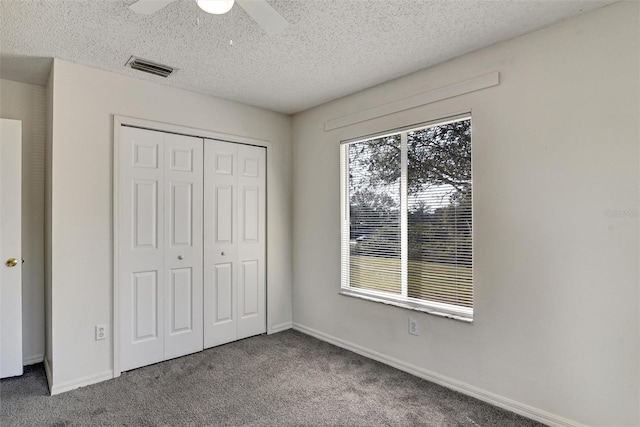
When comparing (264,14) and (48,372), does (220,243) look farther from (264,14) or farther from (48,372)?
(264,14)

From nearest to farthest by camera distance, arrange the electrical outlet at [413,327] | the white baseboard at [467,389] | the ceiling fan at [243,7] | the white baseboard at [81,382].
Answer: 1. the ceiling fan at [243,7]
2. the white baseboard at [467,389]
3. the white baseboard at [81,382]
4. the electrical outlet at [413,327]

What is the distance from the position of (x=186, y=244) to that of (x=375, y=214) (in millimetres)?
1748

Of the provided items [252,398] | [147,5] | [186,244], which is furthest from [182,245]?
[147,5]

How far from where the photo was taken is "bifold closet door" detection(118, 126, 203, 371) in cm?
286

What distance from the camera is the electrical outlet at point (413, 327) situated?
2760mm

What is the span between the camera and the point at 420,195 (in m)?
2.79

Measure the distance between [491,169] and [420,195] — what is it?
574 millimetres

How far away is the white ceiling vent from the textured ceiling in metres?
0.07

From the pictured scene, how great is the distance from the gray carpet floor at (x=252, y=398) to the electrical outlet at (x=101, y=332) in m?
0.34

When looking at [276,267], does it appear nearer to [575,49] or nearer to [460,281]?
[460,281]

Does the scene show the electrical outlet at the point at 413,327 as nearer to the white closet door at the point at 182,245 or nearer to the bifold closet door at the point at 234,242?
the bifold closet door at the point at 234,242

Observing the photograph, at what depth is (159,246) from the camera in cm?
303

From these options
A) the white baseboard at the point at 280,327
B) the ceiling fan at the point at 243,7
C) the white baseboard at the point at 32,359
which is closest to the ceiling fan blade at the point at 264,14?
the ceiling fan at the point at 243,7

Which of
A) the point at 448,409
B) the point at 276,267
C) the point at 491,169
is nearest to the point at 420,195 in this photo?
the point at 491,169
